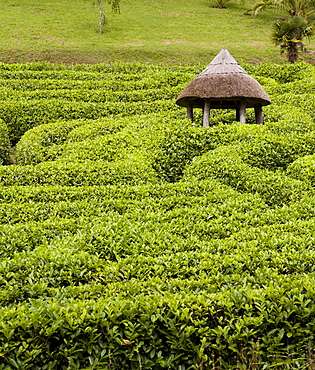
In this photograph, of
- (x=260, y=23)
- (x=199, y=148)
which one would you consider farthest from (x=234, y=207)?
(x=260, y=23)

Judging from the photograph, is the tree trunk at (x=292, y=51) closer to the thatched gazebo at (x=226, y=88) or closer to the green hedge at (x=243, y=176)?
the thatched gazebo at (x=226, y=88)

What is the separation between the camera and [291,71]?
23094 millimetres

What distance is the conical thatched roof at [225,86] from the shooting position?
12461 mm

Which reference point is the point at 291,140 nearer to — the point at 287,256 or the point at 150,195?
the point at 150,195

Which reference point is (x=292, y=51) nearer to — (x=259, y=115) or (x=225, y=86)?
(x=259, y=115)

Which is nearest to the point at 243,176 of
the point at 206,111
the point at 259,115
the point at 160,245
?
the point at 160,245

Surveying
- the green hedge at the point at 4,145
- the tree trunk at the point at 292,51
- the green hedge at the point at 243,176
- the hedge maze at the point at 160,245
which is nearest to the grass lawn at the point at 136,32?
the tree trunk at the point at 292,51

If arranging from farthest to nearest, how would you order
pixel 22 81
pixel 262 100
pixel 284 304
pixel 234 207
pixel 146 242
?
pixel 22 81
pixel 262 100
pixel 234 207
pixel 146 242
pixel 284 304

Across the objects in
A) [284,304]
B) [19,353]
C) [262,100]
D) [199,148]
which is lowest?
[19,353]

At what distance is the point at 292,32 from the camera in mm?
25625

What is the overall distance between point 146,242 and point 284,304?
282 cm

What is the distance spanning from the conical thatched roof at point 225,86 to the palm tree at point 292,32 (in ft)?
48.6

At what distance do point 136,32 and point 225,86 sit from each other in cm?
3106

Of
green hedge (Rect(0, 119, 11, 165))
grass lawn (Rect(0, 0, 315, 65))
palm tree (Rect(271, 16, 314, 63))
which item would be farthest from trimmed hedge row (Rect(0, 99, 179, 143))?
grass lawn (Rect(0, 0, 315, 65))
